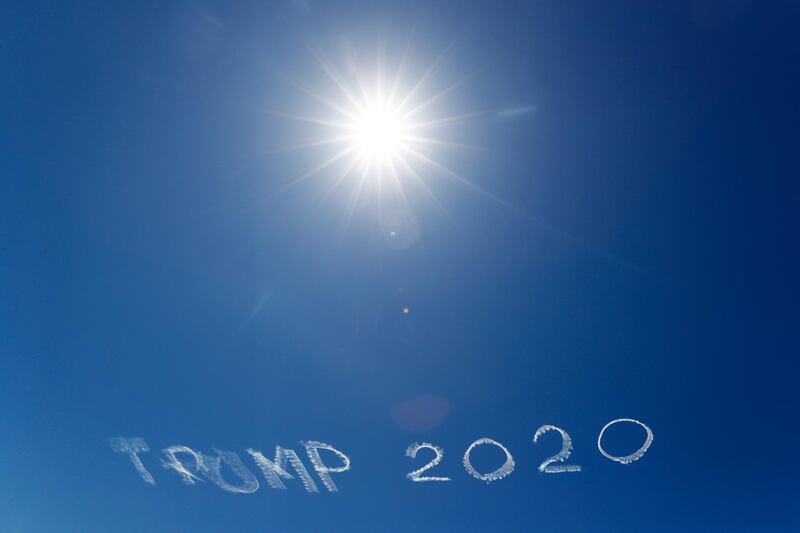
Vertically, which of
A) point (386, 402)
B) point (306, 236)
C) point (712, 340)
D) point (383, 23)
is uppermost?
point (383, 23)

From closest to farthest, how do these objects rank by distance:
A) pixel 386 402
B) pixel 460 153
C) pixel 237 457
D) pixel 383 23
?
pixel 383 23, pixel 460 153, pixel 386 402, pixel 237 457

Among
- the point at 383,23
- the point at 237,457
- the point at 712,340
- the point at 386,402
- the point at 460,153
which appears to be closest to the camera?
the point at 383,23

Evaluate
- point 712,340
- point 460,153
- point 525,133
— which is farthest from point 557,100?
point 712,340

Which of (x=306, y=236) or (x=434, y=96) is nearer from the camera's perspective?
(x=434, y=96)

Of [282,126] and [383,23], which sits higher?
[383,23]

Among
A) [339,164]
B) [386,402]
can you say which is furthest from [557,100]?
[386,402]

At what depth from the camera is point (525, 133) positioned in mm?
2154

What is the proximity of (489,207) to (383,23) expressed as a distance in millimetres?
1128

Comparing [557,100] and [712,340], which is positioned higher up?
[557,100]

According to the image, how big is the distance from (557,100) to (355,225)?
1.31 meters

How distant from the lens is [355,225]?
2285mm

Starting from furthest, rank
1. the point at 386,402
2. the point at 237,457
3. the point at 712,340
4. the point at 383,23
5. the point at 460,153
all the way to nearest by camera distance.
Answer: the point at 237,457 → the point at 386,402 → the point at 712,340 → the point at 460,153 → the point at 383,23

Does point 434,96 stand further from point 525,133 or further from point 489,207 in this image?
point 489,207

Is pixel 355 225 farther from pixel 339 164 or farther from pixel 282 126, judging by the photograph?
pixel 282 126
